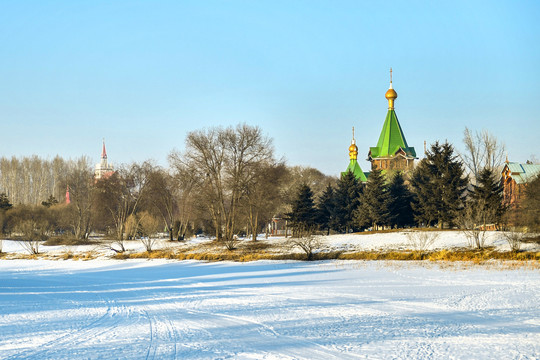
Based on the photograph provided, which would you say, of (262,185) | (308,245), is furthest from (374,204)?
(308,245)

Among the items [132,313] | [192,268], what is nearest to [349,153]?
[192,268]

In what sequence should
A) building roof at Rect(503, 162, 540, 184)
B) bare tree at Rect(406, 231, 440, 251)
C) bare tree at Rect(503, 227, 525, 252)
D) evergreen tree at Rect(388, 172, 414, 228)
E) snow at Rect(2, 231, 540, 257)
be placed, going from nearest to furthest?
bare tree at Rect(503, 227, 525, 252)
snow at Rect(2, 231, 540, 257)
bare tree at Rect(406, 231, 440, 251)
evergreen tree at Rect(388, 172, 414, 228)
building roof at Rect(503, 162, 540, 184)

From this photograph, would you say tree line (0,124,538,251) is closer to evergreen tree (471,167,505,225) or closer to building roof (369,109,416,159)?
evergreen tree (471,167,505,225)

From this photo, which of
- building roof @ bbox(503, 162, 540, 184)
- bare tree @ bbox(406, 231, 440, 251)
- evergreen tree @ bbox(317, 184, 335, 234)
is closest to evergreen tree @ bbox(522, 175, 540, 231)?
bare tree @ bbox(406, 231, 440, 251)

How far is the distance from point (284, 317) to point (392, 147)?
60.6 metres

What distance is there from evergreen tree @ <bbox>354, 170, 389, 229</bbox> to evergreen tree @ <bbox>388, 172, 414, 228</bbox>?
2.68ft

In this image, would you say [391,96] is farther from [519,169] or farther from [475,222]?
[475,222]

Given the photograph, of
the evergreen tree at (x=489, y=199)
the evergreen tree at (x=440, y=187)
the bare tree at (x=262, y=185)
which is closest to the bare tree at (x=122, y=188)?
the bare tree at (x=262, y=185)

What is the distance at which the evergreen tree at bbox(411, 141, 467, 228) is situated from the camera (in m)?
37.1

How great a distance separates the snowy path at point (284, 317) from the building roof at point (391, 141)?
49.0 meters

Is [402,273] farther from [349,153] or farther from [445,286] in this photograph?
[349,153]

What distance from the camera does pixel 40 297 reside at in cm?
1736

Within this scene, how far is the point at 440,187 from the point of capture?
3762cm

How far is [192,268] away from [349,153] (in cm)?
5097
